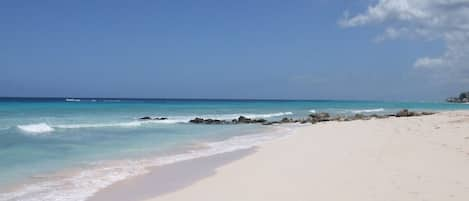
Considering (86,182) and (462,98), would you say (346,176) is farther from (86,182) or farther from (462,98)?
Result: (462,98)

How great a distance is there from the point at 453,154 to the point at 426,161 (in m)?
1.27

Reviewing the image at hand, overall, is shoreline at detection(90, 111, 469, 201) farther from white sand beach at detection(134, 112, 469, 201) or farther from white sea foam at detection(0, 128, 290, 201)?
white sea foam at detection(0, 128, 290, 201)

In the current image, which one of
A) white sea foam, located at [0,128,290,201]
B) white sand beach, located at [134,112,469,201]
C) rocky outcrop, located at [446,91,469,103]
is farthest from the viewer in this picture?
rocky outcrop, located at [446,91,469,103]

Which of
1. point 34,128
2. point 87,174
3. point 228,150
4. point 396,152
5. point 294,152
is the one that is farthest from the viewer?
point 34,128

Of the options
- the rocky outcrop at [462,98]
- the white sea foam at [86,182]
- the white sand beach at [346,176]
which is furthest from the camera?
the rocky outcrop at [462,98]

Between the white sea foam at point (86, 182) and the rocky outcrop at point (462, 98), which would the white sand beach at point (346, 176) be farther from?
the rocky outcrop at point (462, 98)

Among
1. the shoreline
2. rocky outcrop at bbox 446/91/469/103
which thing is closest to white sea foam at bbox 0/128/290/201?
the shoreline

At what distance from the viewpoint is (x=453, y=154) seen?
1105cm

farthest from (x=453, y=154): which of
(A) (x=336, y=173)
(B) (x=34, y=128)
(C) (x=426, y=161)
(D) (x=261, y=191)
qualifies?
(B) (x=34, y=128)

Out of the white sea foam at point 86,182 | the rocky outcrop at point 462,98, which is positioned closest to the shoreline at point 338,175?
the white sea foam at point 86,182

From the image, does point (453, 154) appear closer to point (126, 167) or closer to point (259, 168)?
point (259, 168)

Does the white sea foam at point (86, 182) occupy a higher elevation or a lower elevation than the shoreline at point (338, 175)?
lower

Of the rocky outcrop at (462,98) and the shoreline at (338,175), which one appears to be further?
the rocky outcrop at (462,98)

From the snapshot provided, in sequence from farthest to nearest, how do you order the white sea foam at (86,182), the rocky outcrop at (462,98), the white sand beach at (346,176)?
the rocky outcrop at (462,98) → the white sea foam at (86,182) → the white sand beach at (346,176)
